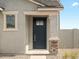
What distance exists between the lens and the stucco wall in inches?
1340

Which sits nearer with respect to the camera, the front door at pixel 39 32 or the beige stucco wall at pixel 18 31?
the beige stucco wall at pixel 18 31

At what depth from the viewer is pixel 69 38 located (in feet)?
113

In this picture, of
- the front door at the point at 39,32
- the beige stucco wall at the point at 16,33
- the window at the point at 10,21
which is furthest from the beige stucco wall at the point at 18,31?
the front door at the point at 39,32

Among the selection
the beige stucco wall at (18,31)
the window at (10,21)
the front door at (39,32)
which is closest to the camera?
the beige stucco wall at (18,31)

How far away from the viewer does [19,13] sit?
23.2 meters

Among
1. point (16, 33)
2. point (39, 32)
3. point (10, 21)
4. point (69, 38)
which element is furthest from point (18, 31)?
point (69, 38)

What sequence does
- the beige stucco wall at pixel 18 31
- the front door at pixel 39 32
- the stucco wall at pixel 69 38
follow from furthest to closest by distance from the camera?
the stucco wall at pixel 69 38 < the front door at pixel 39 32 < the beige stucco wall at pixel 18 31

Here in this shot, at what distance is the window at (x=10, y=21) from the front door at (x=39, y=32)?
10.2 feet

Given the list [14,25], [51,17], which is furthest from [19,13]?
[51,17]

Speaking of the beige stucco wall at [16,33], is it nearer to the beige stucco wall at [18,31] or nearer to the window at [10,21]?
the beige stucco wall at [18,31]

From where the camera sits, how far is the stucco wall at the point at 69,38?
3403cm

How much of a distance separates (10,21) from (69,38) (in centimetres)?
1285

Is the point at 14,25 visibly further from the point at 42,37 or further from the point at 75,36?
the point at 75,36

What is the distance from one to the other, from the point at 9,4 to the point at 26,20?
7.21 feet
